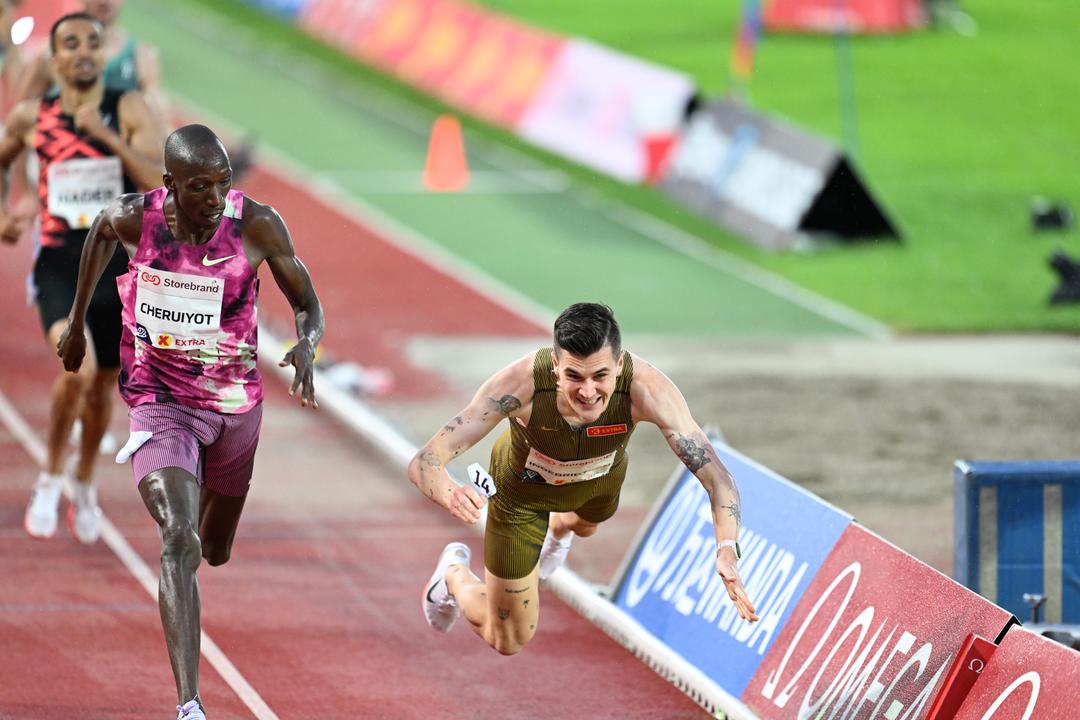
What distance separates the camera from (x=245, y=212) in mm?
7742

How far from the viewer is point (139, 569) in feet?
33.7

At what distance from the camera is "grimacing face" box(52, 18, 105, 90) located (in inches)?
381

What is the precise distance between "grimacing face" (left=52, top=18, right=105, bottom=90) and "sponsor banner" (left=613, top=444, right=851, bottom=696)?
376cm

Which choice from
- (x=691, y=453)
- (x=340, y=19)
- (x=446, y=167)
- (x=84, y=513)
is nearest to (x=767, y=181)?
(x=446, y=167)

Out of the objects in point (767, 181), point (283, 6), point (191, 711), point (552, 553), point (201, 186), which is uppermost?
point (201, 186)

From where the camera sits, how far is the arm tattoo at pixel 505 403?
287 inches

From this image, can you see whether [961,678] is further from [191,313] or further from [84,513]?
[84,513]

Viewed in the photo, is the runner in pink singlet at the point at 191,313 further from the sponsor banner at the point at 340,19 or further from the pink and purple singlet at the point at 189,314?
the sponsor banner at the point at 340,19

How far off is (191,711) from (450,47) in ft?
69.2

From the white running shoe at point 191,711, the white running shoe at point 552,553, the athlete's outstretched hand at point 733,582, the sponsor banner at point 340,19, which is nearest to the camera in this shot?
the athlete's outstretched hand at point 733,582

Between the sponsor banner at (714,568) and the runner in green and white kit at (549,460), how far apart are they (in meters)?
0.73

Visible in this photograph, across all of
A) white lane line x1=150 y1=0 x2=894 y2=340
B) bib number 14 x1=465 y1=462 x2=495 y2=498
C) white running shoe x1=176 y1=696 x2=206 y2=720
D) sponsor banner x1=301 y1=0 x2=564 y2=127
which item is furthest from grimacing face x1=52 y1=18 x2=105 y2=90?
sponsor banner x1=301 y1=0 x2=564 y2=127

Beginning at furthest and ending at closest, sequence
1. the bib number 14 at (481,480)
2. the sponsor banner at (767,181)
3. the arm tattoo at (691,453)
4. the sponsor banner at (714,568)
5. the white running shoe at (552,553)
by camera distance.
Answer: the sponsor banner at (767,181) → the white running shoe at (552,553) → the sponsor banner at (714,568) → the arm tattoo at (691,453) → the bib number 14 at (481,480)

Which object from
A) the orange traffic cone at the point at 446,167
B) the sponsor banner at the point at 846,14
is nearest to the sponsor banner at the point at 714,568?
the orange traffic cone at the point at 446,167
